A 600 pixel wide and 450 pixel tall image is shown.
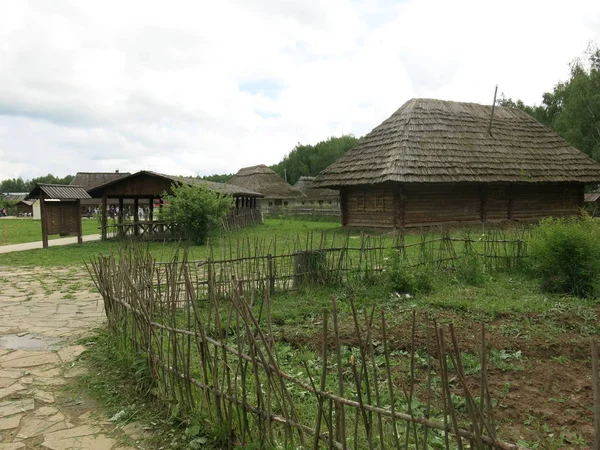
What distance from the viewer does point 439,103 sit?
20.5 metres

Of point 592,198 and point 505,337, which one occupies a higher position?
point 592,198

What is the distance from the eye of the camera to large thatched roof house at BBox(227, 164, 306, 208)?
41250 millimetres

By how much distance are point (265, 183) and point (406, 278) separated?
35.6m

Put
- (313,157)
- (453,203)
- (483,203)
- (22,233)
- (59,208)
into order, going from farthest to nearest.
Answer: (313,157) → (22,233) → (483,203) → (453,203) → (59,208)

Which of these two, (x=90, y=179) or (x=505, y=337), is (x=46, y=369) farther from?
(x=90, y=179)

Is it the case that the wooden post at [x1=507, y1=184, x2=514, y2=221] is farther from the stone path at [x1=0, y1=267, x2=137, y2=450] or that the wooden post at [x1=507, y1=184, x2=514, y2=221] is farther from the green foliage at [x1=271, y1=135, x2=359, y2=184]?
the green foliage at [x1=271, y1=135, x2=359, y2=184]

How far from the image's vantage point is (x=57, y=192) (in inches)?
576

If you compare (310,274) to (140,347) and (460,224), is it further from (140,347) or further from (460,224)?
(460,224)

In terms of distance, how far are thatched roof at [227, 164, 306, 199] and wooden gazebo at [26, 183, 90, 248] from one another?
25.7m

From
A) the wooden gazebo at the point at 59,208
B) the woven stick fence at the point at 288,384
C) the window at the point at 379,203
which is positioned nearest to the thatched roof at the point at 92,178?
the wooden gazebo at the point at 59,208

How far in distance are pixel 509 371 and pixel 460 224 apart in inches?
556

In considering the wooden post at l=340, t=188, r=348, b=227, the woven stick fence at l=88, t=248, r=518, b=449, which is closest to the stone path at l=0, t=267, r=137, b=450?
the woven stick fence at l=88, t=248, r=518, b=449

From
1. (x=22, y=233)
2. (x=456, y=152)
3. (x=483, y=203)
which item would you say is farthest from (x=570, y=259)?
(x=22, y=233)

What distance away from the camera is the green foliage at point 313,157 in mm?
60156
